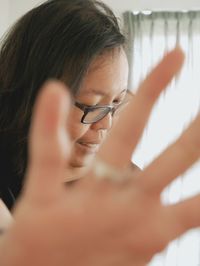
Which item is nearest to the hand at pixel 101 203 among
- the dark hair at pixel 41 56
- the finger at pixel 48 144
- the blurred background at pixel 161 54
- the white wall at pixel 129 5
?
the finger at pixel 48 144

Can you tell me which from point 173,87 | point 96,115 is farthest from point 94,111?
point 173,87

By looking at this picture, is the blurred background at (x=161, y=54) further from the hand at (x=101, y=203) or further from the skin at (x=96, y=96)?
the hand at (x=101, y=203)

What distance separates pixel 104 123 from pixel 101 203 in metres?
0.65

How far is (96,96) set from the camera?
34.7 inches

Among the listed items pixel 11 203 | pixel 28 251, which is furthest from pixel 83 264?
pixel 11 203

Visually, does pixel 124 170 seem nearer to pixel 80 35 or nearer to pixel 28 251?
pixel 28 251

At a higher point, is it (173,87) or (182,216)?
(182,216)

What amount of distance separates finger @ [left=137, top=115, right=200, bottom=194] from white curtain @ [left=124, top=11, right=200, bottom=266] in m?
2.61

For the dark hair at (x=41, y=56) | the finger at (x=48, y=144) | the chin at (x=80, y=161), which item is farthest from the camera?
the chin at (x=80, y=161)

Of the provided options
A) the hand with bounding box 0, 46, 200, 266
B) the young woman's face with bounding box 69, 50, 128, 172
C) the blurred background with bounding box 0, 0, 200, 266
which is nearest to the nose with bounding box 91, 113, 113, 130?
the young woman's face with bounding box 69, 50, 128, 172

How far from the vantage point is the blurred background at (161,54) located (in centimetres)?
291

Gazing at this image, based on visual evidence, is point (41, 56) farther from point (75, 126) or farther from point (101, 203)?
point (101, 203)

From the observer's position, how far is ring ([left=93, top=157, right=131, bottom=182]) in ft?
1.05

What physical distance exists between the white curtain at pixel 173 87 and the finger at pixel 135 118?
8.61 feet
